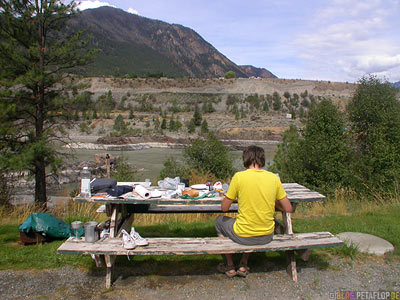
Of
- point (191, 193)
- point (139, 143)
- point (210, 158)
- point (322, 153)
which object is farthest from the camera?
point (139, 143)

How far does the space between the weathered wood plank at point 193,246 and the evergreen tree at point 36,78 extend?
640cm

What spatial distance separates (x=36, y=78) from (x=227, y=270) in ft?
27.3

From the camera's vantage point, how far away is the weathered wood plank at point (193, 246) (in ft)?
11.0

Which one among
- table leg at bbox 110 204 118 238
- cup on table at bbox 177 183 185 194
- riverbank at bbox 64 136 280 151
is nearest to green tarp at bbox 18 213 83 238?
table leg at bbox 110 204 118 238

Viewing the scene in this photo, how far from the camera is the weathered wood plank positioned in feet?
11.0

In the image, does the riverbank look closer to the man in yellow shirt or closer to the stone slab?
the stone slab

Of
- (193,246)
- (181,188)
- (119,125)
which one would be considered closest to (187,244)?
(193,246)

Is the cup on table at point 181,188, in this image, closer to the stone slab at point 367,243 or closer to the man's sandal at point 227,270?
the man's sandal at point 227,270

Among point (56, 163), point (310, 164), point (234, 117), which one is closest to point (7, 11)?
point (56, 163)

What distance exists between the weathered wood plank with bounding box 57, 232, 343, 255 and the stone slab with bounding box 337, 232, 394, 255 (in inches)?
36.0

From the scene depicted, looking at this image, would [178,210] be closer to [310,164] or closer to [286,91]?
[310,164]

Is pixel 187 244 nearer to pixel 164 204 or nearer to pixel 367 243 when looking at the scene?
pixel 164 204

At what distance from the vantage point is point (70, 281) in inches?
144

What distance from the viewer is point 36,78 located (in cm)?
945
